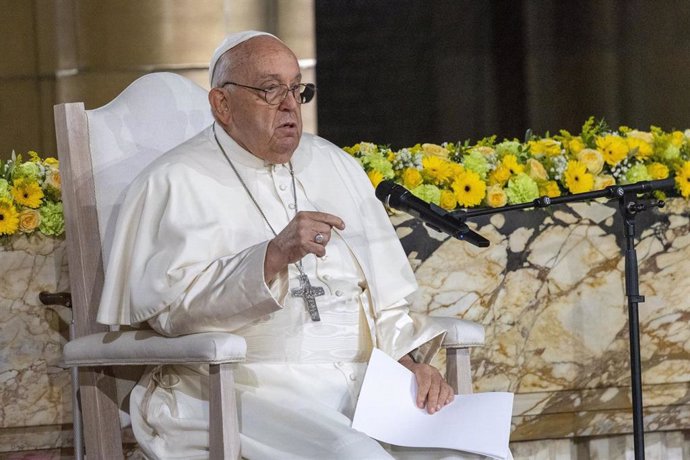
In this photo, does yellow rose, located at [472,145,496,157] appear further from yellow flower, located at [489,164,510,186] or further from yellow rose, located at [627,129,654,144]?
yellow rose, located at [627,129,654,144]

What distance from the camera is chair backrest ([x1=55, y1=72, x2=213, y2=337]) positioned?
3.31 metres

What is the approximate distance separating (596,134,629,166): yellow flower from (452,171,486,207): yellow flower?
1.61 ft

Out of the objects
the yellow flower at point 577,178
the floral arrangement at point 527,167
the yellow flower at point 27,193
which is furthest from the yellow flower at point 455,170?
the yellow flower at point 27,193

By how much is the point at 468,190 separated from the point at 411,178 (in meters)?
0.20

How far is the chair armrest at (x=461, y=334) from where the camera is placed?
3.12 meters

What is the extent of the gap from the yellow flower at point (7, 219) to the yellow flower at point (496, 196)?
158 centimetres

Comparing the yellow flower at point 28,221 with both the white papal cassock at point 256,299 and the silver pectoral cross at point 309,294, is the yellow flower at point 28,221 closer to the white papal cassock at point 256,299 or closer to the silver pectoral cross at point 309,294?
the white papal cassock at point 256,299

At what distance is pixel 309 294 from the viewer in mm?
3094

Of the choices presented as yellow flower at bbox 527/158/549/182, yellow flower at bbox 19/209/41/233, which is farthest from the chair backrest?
yellow flower at bbox 527/158/549/182

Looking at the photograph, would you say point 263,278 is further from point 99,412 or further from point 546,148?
point 546,148

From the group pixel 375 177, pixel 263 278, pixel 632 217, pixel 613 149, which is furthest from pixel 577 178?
pixel 263 278

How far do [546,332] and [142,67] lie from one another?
3.31 meters

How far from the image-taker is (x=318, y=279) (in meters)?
3.19

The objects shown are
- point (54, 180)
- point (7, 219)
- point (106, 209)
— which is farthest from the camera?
point (54, 180)
